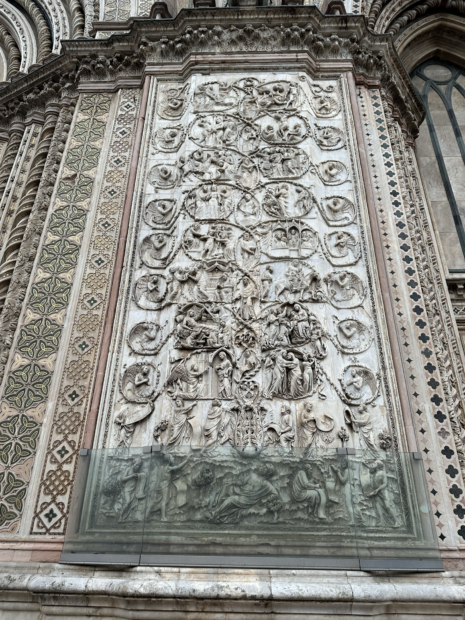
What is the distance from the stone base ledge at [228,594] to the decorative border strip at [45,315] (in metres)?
0.95

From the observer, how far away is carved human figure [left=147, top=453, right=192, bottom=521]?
14.6 feet

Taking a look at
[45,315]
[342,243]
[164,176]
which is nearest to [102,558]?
[45,315]

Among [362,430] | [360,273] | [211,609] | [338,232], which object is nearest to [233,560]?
[211,609]

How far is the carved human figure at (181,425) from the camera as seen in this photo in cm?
494

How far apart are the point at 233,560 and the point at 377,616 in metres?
1.14

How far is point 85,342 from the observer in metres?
6.02

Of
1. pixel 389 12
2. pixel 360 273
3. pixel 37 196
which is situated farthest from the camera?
pixel 389 12

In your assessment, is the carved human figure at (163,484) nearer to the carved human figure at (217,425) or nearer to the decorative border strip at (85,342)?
the carved human figure at (217,425)

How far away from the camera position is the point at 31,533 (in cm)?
504

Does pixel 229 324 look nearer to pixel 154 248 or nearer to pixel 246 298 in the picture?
pixel 246 298

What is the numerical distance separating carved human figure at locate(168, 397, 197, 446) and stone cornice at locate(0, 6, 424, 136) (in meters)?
4.99

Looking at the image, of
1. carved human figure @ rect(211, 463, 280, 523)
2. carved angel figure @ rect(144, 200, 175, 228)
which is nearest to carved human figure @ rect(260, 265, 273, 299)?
carved angel figure @ rect(144, 200, 175, 228)

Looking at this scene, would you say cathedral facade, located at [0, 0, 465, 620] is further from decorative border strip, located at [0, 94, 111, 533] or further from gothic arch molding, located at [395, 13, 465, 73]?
gothic arch molding, located at [395, 13, 465, 73]

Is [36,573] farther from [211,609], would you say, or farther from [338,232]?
[338,232]
